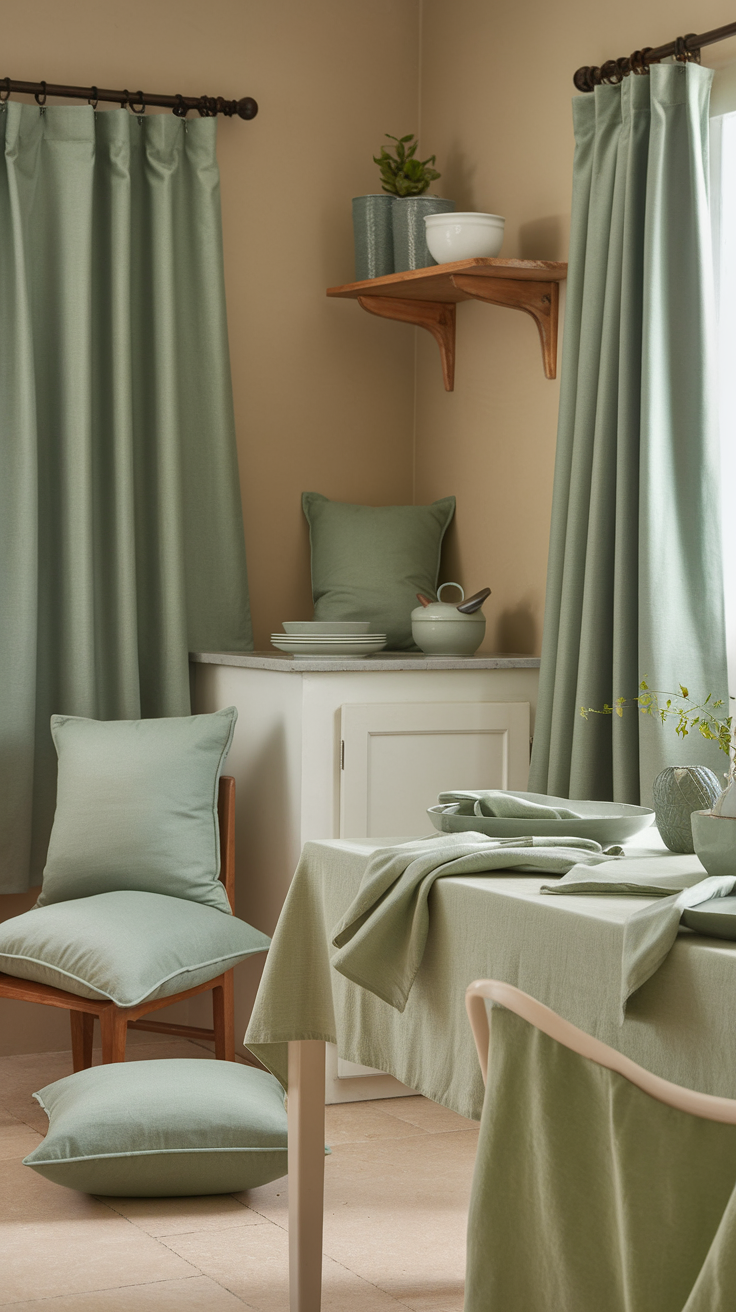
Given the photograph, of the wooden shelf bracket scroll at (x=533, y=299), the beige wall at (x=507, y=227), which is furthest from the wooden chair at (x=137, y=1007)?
the wooden shelf bracket scroll at (x=533, y=299)

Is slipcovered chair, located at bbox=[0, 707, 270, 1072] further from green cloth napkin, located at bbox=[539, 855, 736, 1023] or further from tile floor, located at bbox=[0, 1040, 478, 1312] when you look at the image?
green cloth napkin, located at bbox=[539, 855, 736, 1023]

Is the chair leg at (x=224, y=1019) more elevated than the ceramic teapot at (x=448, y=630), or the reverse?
the ceramic teapot at (x=448, y=630)

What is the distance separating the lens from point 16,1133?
2986 millimetres

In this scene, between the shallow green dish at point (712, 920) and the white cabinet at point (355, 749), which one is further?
the white cabinet at point (355, 749)

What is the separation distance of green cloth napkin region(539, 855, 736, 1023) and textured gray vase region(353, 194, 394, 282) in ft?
7.73

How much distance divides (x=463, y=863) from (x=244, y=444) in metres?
2.39

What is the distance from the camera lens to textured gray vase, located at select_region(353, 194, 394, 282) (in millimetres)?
3770

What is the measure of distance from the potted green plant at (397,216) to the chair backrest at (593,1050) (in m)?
2.78

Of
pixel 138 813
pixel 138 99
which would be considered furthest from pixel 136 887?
pixel 138 99

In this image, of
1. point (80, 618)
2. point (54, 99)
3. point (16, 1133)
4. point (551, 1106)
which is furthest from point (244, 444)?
point (551, 1106)

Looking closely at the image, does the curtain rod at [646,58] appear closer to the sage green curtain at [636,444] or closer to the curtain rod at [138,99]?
the sage green curtain at [636,444]

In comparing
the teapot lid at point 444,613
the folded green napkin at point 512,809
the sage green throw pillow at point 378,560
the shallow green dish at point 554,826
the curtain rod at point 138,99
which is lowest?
the shallow green dish at point 554,826

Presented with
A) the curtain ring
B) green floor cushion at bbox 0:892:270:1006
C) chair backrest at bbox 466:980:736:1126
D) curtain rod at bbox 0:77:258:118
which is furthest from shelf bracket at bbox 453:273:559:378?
chair backrest at bbox 466:980:736:1126

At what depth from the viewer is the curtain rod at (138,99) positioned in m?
3.53
